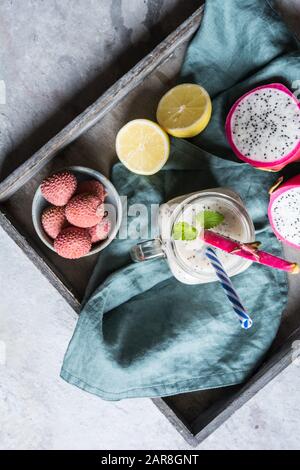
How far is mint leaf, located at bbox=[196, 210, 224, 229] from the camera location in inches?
37.0

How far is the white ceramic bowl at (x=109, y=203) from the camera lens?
1.03 meters

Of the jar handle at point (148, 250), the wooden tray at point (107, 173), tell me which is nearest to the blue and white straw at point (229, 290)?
the jar handle at point (148, 250)

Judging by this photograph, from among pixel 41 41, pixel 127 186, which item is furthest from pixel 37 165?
pixel 41 41

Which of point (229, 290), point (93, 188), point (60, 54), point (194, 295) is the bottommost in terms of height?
point (194, 295)

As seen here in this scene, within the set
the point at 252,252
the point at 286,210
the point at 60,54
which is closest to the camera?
the point at 252,252

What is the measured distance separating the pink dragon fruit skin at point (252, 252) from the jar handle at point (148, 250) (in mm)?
148

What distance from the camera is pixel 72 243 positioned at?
986 mm

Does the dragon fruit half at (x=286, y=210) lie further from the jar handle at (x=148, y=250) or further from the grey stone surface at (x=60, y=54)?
the grey stone surface at (x=60, y=54)

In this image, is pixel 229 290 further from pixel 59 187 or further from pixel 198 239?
pixel 59 187

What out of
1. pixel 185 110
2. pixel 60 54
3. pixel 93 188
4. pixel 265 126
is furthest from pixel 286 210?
pixel 60 54

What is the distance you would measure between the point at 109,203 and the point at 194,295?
0.83ft

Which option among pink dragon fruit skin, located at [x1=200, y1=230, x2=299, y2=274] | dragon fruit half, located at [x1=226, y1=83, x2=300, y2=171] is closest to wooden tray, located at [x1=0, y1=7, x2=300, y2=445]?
dragon fruit half, located at [x1=226, y1=83, x2=300, y2=171]

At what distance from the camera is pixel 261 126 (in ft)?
3.45
